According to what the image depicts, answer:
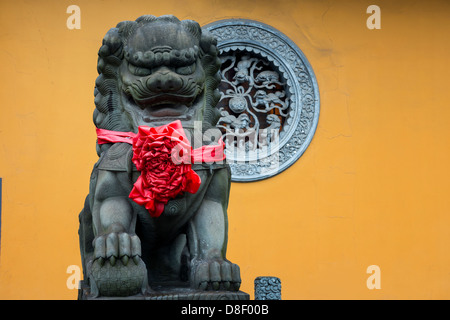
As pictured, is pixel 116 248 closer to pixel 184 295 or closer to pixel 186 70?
pixel 184 295

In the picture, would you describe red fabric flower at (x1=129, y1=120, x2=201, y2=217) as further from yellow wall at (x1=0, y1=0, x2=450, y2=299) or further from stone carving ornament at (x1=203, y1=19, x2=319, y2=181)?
stone carving ornament at (x1=203, y1=19, x2=319, y2=181)

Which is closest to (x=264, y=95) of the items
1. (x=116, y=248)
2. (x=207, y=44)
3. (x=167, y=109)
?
(x=207, y=44)

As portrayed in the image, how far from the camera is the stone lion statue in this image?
9.34ft

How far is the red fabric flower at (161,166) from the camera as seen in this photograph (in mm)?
2855

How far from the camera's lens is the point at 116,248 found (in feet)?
9.11

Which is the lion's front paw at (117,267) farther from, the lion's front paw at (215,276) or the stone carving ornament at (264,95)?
the stone carving ornament at (264,95)

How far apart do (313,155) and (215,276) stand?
11.6ft

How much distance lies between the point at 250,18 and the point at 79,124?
1.57 meters

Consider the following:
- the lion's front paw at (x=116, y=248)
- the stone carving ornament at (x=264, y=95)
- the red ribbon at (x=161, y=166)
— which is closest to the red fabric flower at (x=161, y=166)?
the red ribbon at (x=161, y=166)

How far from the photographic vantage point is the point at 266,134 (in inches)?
248

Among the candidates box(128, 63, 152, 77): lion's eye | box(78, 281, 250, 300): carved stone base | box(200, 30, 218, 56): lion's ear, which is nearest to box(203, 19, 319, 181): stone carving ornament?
box(200, 30, 218, 56): lion's ear

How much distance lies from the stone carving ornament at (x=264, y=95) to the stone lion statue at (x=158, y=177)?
10.0 ft

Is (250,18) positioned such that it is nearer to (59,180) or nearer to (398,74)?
(398,74)

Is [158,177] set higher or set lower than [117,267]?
higher
